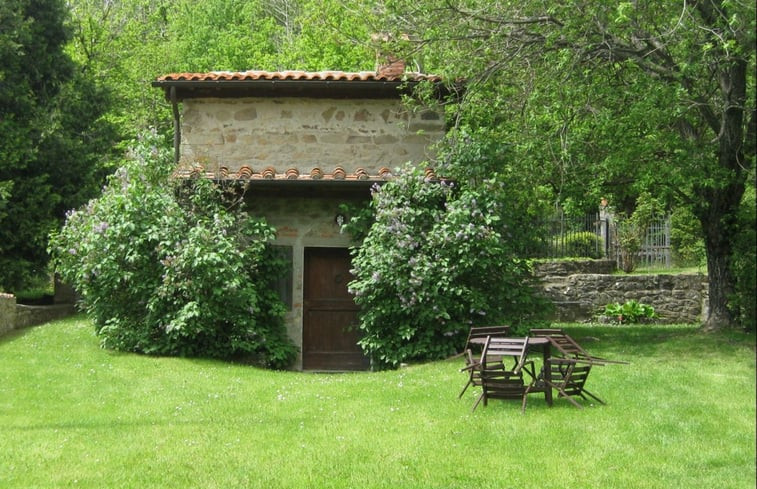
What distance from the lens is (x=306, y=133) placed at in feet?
45.1

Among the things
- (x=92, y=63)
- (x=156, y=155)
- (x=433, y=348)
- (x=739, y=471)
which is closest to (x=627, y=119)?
(x=433, y=348)

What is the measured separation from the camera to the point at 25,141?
736 inches

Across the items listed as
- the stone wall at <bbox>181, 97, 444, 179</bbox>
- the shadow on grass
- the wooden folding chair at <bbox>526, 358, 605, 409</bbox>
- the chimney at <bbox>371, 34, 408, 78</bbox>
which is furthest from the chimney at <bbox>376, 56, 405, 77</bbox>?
the wooden folding chair at <bbox>526, 358, 605, 409</bbox>

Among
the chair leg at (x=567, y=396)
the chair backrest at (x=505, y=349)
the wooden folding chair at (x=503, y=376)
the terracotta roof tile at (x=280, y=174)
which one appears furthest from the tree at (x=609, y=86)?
the chair leg at (x=567, y=396)

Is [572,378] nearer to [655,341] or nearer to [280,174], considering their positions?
[655,341]

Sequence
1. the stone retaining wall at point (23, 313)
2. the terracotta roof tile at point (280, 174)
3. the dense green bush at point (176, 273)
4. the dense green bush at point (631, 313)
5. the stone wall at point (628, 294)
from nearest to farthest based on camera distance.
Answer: the dense green bush at point (176, 273) → the terracotta roof tile at point (280, 174) → the stone retaining wall at point (23, 313) → the dense green bush at point (631, 313) → the stone wall at point (628, 294)

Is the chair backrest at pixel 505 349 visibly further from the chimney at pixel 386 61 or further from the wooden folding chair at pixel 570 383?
the chimney at pixel 386 61

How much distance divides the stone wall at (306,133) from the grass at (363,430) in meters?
3.99

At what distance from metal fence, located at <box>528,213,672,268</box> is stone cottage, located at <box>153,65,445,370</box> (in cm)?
754

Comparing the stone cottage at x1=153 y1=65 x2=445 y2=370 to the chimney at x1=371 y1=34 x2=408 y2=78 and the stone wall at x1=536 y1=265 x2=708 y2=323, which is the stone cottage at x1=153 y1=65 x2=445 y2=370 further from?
the stone wall at x1=536 y1=265 x2=708 y2=323

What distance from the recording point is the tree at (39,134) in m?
18.5

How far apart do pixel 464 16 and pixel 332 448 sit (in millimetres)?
6970

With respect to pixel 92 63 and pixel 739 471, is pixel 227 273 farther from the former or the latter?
pixel 92 63

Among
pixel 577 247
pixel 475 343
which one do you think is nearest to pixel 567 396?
pixel 475 343
